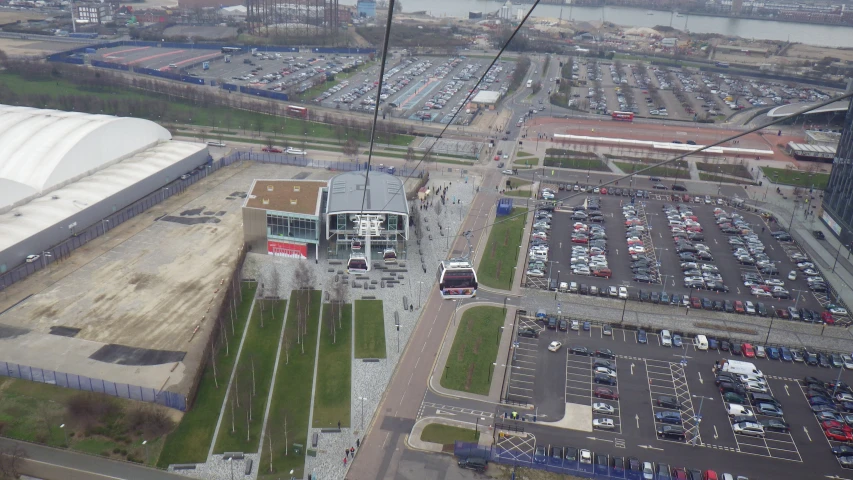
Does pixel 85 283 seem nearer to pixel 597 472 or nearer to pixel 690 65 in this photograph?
pixel 597 472

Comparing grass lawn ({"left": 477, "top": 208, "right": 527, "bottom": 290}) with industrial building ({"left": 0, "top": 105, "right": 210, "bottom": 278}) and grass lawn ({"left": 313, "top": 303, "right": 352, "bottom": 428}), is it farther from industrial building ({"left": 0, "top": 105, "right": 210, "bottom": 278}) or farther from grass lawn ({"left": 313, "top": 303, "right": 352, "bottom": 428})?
industrial building ({"left": 0, "top": 105, "right": 210, "bottom": 278})

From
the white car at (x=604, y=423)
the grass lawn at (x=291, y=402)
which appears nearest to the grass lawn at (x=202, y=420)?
the grass lawn at (x=291, y=402)

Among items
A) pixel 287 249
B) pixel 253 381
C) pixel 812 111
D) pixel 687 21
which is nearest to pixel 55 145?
pixel 287 249

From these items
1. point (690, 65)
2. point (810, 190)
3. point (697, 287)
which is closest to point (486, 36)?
point (690, 65)

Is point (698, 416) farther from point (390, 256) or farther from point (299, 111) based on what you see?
point (299, 111)

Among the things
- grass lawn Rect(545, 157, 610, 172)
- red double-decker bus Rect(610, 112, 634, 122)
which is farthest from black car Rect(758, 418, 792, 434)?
red double-decker bus Rect(610, 112, 634, 122)

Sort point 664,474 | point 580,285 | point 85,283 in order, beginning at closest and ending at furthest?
point 664,474 < point 85,283 < point 580,285

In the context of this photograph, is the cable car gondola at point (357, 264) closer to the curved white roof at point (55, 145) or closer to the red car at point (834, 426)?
the red car at point (834, 426)
